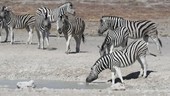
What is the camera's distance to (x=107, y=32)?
23.8 meters

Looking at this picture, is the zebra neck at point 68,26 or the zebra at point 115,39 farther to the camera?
the zebra neck at point 68,26

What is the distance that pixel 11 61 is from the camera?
74.4 ft

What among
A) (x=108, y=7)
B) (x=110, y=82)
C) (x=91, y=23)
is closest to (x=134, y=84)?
(x=110, y=82)

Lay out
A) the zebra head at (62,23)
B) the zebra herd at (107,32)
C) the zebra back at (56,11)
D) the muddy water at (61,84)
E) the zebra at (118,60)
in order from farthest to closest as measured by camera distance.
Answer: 1. the zebra back at (56,11)
2. the zebra head at (62,23)
3. the zebra herd at (107,32)
4. the zebra at (118,60)
5. the muddy water at (61,84)

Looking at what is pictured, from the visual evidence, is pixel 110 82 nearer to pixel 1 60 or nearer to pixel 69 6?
pixel 1 60

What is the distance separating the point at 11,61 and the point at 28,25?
7940mm

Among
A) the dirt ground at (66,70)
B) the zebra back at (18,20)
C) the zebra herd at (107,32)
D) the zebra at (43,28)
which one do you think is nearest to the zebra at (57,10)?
the zebra herd at (107,32)

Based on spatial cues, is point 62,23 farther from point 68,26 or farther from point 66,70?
point 66,70

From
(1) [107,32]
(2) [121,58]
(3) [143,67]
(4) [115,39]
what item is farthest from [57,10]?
(2) [121,58]

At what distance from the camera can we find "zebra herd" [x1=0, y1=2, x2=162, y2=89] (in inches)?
743

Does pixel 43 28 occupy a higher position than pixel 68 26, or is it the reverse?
pixel 68 26

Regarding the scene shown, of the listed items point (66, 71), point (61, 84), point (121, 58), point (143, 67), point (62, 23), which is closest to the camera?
point (61, 84)

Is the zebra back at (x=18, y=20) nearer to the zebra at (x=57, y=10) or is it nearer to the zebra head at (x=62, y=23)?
the zebra at (x=57, y=10)

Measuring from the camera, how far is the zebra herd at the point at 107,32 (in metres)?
18.9
